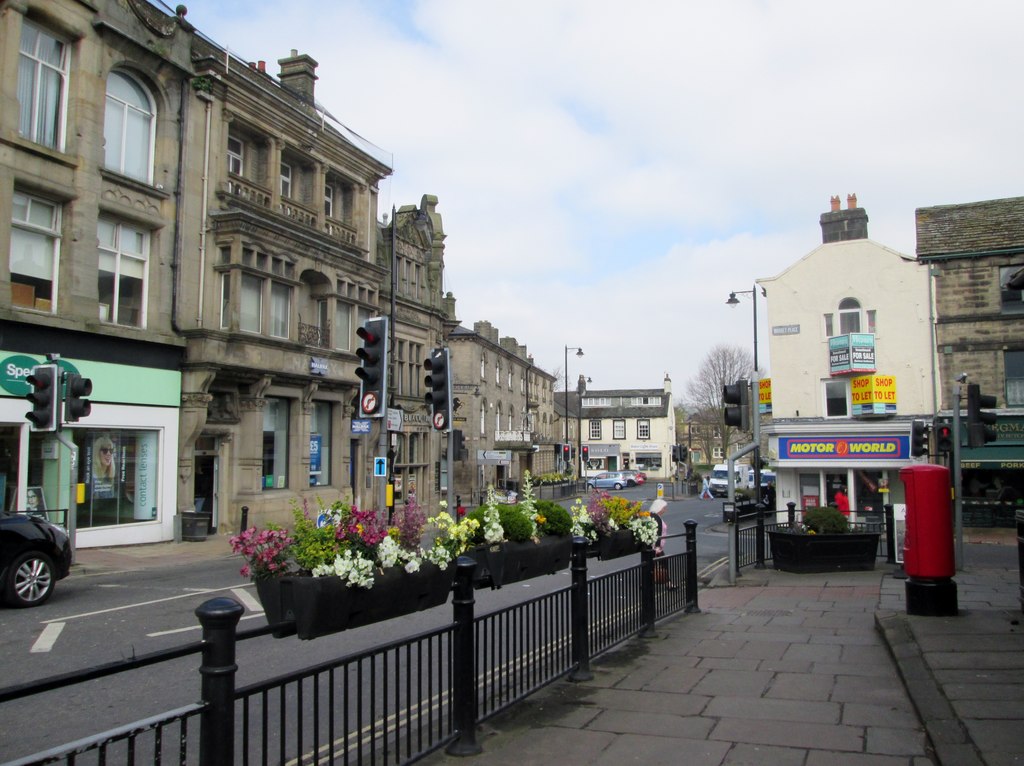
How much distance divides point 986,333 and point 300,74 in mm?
24982

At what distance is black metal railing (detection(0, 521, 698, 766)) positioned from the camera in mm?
3379

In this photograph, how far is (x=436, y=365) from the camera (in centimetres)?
1016

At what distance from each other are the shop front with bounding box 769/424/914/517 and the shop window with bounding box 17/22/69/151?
24694mm

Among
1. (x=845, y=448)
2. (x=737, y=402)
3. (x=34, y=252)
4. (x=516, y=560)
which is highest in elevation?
(x=34, y=252)

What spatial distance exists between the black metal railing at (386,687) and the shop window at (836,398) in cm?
2275

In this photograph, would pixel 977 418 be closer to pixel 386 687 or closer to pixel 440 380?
pixel 440 380

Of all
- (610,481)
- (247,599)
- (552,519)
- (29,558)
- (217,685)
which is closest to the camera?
(217,685)

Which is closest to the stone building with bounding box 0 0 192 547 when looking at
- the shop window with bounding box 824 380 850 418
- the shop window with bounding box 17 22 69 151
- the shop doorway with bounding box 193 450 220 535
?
the shop window with bounding box 17 22 69 151

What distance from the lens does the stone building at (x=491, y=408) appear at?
47.2m

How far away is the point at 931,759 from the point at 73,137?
20.9 m

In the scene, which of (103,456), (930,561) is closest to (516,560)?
(930,561)

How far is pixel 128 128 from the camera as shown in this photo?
69.1 ft

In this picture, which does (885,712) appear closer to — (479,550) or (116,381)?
(479,550)

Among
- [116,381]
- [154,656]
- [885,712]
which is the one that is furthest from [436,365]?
[116,381]
